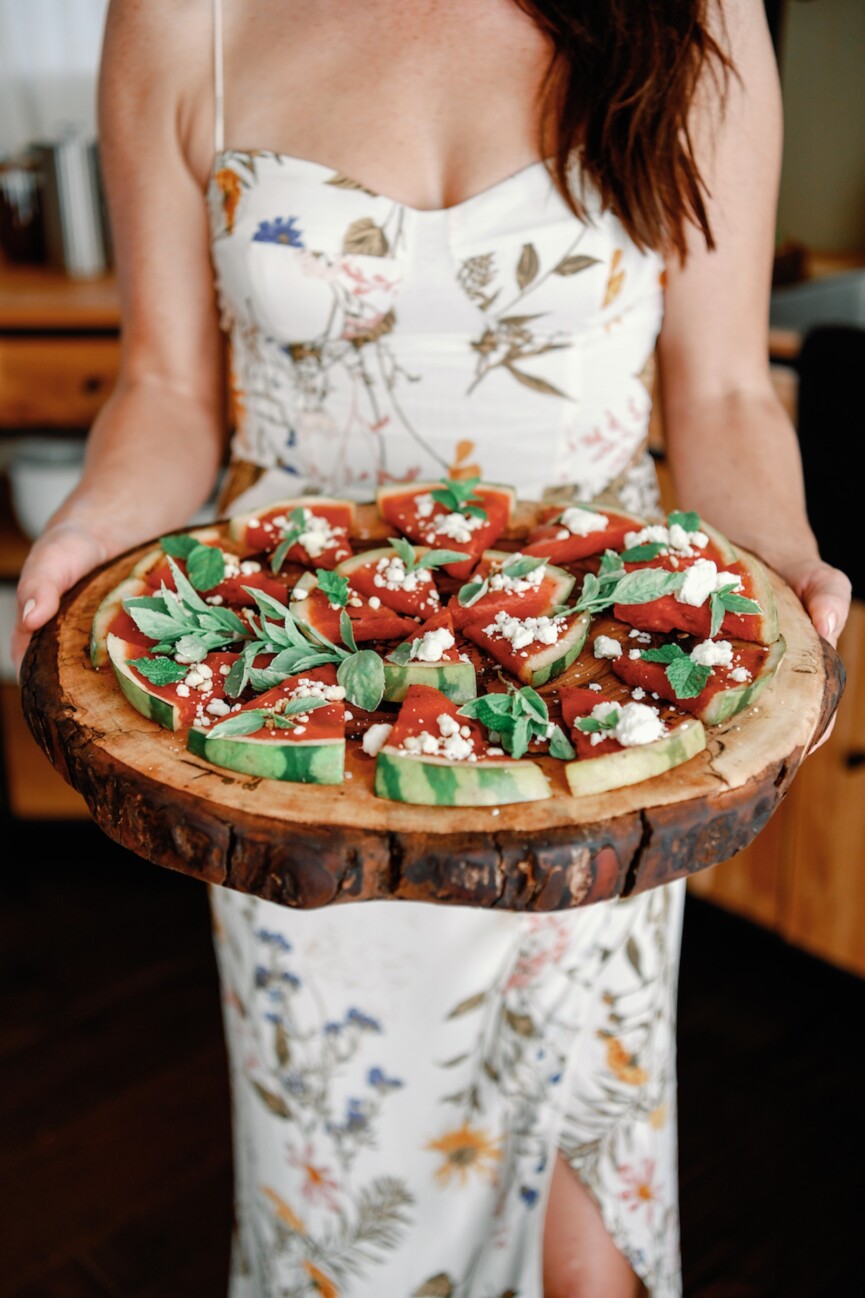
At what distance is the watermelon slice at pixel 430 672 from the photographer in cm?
87

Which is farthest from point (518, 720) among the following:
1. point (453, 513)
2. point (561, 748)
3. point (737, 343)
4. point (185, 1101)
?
point (185, 1101)

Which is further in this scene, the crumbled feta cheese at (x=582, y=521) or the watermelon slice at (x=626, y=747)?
the crumbled feta cheese at (x=582, y=521)

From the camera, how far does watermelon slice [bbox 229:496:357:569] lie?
3.57 feet

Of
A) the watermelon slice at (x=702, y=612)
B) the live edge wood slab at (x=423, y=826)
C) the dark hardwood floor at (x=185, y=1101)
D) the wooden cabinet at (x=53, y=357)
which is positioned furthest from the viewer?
the wooden cabinet at (x=53, y=357)

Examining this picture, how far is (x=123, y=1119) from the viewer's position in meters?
1.97

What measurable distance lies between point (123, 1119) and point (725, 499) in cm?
147

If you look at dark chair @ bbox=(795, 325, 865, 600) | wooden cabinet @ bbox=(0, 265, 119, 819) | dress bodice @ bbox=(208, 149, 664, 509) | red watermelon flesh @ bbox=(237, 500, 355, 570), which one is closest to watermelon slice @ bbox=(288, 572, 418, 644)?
red watermelon flesh @ bbox=(237, 500, 355, 570)

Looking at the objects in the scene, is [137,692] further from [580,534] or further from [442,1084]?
[442,1084]

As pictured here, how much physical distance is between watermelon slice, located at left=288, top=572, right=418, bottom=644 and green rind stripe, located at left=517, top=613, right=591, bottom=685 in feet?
0.33

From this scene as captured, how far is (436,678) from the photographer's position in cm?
88

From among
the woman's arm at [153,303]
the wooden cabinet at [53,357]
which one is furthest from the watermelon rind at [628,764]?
the wooden cabinet at [53,357]

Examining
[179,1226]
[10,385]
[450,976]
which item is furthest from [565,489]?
[10,385]

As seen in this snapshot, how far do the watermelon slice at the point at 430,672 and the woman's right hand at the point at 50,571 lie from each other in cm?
32

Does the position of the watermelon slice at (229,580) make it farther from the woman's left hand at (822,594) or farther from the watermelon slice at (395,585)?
the woman's left hand at (822,594)
